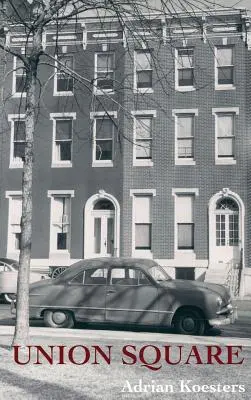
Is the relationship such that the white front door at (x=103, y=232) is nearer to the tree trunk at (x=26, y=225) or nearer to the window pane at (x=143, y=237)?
the window pane at (x=143, y=237)

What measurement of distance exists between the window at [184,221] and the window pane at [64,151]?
5.38 m

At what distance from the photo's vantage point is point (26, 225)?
921cm

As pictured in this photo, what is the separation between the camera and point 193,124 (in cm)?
2520

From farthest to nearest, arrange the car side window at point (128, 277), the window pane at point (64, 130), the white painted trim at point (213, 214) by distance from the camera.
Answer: the window pane at point (64, 130) < the white painted trim at point (213, 214) < the car side window at point (128, 277)

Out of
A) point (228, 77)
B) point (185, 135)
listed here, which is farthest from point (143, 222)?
point (228, 77)

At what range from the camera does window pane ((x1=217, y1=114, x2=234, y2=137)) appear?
25.0 meters

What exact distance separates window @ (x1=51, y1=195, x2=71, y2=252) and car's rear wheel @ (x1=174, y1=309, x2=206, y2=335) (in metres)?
13.8

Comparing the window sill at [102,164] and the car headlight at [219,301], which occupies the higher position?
the window sill at [102,164]

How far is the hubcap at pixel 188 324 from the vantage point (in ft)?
39.5

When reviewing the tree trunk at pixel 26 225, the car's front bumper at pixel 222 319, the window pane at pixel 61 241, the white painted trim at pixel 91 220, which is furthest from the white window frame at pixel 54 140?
the tree trunk at pixel 26 225

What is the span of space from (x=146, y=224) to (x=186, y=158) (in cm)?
343

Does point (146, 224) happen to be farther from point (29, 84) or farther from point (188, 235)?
point (29, 84)

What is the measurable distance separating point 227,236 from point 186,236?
5.79 feet

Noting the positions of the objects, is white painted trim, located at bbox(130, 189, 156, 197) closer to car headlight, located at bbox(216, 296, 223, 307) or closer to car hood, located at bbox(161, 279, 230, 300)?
car hood, located at bbox(161, 279, 230, 300)
